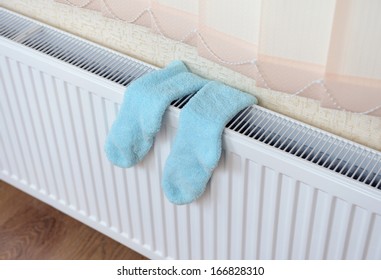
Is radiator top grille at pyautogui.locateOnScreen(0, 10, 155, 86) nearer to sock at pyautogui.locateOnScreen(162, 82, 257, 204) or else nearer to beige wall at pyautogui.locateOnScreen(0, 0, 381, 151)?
beige wall at pyautogui.locateOnScreen(0, 0, 381, 151)

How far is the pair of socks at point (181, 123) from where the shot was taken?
1.10 metres

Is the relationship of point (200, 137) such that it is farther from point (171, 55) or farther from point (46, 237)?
point (46, 237)

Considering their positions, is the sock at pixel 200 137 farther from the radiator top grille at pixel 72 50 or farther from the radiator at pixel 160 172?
the radiator top grille at pixel 72 50

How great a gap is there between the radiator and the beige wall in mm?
20

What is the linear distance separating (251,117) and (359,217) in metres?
0.25

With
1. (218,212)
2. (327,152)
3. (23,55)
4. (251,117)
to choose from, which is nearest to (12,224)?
(23,55)

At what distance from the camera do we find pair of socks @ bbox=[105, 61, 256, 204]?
3.59ft

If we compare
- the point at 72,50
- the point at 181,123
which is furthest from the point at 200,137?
the point at 72,50

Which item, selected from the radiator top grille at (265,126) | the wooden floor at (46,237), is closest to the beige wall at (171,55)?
the radiator top grille at (265,126)

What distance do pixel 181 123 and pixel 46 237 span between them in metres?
0.72

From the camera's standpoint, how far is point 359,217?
1.05m

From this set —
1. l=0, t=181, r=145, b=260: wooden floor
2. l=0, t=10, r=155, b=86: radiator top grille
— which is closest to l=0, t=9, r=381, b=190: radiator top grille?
l=0, t=10, r=155, b=86: radiator top grille

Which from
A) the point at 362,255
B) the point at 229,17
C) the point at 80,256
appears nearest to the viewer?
the point at 229,17

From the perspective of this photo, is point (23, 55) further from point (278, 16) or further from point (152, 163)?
point (278, 16)
